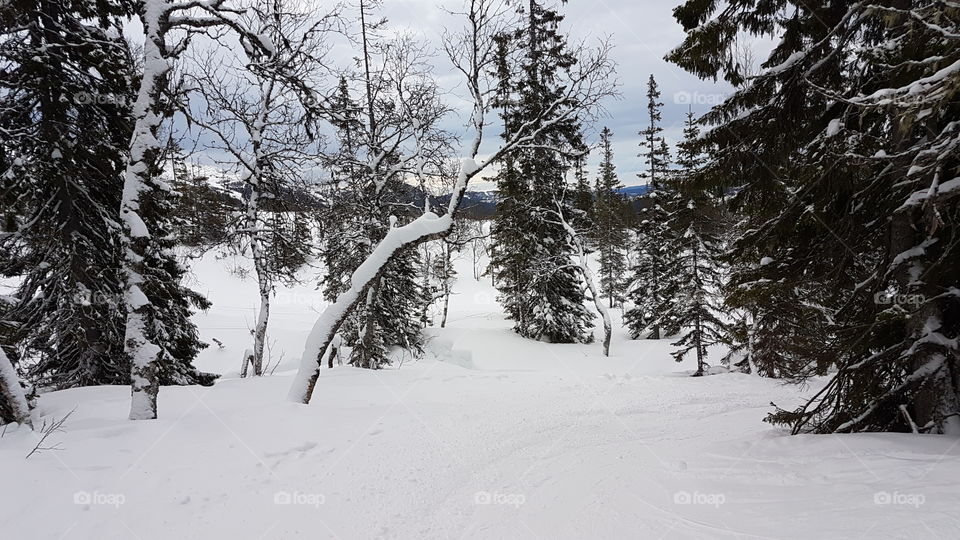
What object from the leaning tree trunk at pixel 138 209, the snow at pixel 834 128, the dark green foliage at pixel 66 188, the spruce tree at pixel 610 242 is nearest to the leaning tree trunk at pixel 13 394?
the leaning tree trunk at pixel 138 209

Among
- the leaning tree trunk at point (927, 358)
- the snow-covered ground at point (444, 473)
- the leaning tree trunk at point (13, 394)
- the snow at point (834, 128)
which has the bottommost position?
the snow-covered ground at point (444, 473)

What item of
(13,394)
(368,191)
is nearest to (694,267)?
(368,191)

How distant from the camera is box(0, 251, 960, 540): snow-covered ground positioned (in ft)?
11.6

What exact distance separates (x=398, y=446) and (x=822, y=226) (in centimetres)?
607

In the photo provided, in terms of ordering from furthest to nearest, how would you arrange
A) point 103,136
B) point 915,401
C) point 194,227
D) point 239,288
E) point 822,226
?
point 239,288 < point 194,227 < point 103,136 < point 822,226 < point 915,401

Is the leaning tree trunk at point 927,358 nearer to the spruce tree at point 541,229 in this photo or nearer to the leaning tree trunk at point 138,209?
the leaning tree trunk at point 138,209

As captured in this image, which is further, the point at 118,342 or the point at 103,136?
the point at 118,342

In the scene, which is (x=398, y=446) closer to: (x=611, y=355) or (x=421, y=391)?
(x=421, y=391)

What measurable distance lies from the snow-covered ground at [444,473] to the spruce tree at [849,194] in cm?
82

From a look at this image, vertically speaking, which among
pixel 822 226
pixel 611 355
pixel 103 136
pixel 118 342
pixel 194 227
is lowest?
pixel 611 355

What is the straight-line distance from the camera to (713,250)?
63.8 ft

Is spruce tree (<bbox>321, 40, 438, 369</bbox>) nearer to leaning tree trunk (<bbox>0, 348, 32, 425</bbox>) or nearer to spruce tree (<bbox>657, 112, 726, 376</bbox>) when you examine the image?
leaning tree trunk (<bbox>0, 348, 32, 425</bbox>)

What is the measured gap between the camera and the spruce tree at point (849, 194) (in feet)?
14.7

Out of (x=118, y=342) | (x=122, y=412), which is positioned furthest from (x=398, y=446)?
(x=118, y=342)
